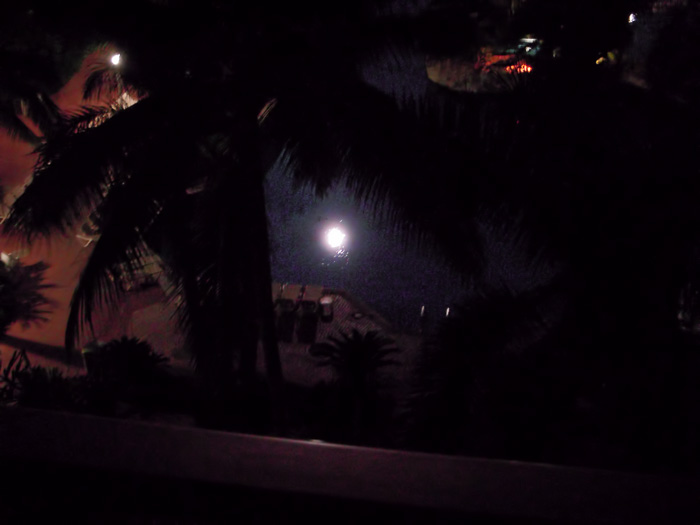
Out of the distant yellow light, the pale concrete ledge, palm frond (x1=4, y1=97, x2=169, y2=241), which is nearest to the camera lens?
the pale concrete ledge

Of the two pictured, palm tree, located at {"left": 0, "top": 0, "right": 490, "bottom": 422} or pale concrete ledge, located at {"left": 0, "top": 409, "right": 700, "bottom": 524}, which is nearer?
pale concrete ledge, located at {"left": 0, "top": 409, "right": 700, "bottom": 524}

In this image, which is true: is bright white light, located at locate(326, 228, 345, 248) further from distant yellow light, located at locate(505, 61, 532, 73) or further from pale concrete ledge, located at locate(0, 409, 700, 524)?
pale concrete ledge, located at locate(0, 409, 700, 524)

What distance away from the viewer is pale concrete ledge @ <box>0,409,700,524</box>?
1320 millimetres

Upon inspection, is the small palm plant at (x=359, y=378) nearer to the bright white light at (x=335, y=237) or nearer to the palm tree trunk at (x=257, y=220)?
the palm tree trunk at (x=257, y=220)

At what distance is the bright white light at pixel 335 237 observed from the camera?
12510 millimetres

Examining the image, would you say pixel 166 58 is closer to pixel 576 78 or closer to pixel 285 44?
pixel 285 44

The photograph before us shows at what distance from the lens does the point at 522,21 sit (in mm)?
6926

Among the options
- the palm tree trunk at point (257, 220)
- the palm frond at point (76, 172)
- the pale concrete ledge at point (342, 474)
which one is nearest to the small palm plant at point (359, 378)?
the palm tree trunk at point (257, 220)

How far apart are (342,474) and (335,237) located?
11353mm

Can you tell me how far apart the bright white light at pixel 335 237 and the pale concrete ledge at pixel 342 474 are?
1103 centimetres

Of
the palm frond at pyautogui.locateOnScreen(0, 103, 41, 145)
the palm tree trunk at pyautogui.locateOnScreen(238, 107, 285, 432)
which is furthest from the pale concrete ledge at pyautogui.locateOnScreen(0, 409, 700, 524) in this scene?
the palm frond at pyautogui.locateOnScreen(0, 103, 41, 145)

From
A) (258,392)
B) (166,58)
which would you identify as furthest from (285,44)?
(258,392)

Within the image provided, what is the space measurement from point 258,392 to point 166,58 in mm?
4459

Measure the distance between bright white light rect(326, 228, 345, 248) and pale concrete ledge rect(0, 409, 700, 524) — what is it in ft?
36.2
